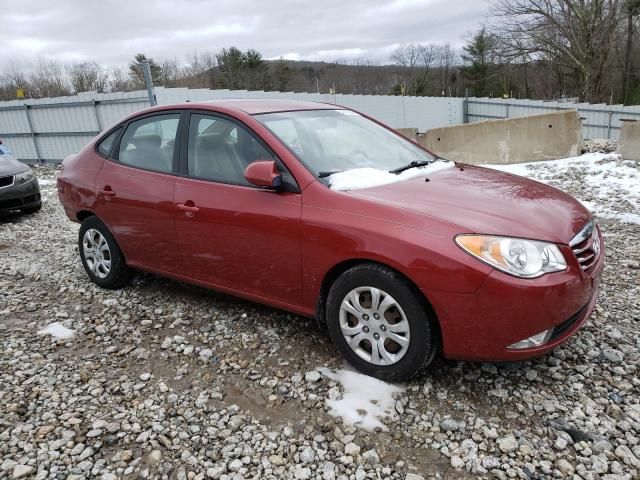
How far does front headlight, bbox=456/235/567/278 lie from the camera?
2.51 m

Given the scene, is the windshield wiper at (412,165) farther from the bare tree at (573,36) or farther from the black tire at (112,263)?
the bare tree at (573,36)

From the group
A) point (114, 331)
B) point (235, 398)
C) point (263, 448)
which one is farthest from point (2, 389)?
point (263, 448)

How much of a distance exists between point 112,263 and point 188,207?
4.39ft

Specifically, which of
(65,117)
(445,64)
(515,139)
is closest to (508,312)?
(515,139)

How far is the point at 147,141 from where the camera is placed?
A: 13.6 feet

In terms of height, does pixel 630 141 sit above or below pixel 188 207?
below

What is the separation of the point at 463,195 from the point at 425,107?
2720cm

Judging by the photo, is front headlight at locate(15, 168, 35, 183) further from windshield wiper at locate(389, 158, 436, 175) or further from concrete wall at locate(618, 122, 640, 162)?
concrete wall at locate(618, 122, 640, 162)

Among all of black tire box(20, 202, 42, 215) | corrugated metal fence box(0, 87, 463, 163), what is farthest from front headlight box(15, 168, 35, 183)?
corrugated metal fence box(0, 87, 463, 163)

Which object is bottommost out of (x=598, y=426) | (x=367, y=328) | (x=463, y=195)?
(x=598, y=426)

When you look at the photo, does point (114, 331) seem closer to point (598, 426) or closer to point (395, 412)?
point (395, 412)

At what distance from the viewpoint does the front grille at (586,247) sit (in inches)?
108

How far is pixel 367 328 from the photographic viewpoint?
9.55ft

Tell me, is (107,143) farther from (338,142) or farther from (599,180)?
(599,180)
